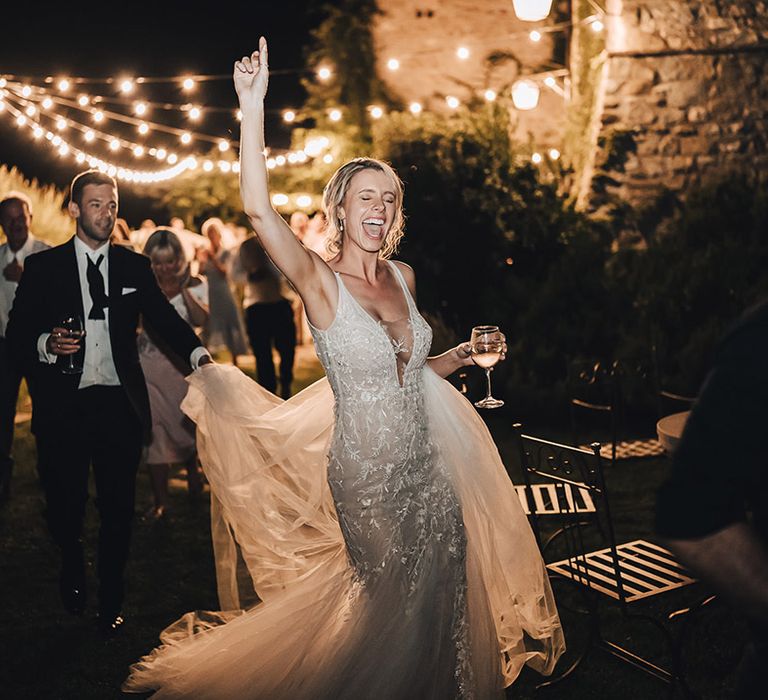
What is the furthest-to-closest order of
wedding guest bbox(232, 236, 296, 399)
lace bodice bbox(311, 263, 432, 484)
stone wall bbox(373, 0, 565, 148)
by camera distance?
stone wall bbox(373, 0, 565, 148) < wedding guest bbox(232, 236, 296, 399) < lace bodice bbox(311, 263, 432, 484)

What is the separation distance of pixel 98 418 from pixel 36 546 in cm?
186

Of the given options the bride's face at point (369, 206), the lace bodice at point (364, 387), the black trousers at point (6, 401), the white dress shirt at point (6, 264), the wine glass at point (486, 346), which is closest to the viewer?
the lace bodice at point (364, 387)

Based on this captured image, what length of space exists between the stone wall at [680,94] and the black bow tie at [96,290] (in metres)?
9.58

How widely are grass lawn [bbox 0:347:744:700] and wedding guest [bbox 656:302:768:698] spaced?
2.57 m

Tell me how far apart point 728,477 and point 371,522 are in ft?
6.61

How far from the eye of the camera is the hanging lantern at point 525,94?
13.5 m

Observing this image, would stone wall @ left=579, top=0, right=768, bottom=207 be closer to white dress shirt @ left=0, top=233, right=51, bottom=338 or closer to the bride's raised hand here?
white dress shirt @ left=0, top=233, right=51, bottom=338

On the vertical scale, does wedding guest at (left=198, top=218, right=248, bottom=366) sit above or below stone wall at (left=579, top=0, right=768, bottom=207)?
below

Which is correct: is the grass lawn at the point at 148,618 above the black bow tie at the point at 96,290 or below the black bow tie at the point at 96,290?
below

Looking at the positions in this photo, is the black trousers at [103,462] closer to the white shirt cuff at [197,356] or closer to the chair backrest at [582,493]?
the white shirt cuff at [197,356]

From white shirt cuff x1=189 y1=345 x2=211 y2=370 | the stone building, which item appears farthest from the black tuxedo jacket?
the stone building

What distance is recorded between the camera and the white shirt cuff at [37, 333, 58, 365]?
4.18 m

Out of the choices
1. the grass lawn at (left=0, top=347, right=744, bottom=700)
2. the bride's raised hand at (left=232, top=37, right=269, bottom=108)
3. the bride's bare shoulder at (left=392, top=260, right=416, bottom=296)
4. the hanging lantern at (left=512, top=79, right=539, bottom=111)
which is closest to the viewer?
the bride's raised hand at (left=232, top=37, right=269, bottom=108)

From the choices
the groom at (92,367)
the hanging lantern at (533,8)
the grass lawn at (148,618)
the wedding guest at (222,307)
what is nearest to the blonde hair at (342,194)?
the groom at (92,367)
